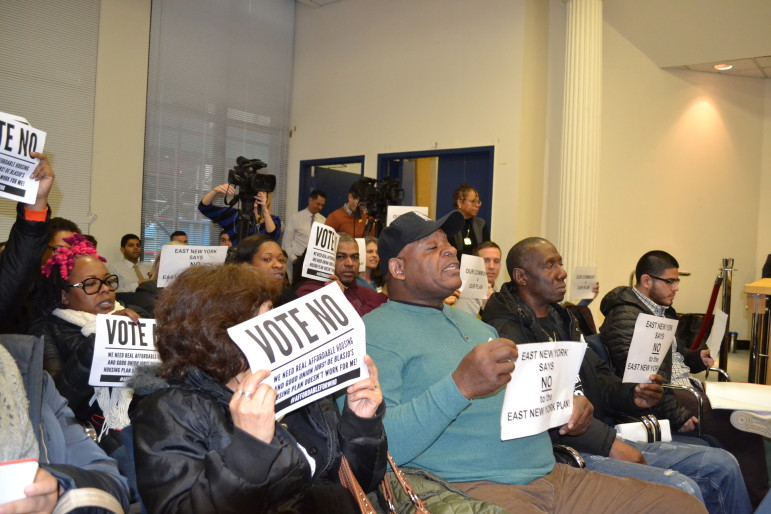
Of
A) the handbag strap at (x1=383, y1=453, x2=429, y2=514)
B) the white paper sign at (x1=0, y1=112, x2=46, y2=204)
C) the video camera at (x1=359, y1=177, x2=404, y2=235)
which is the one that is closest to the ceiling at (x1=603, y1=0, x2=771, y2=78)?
the video camera at (x1=359, y1=177, x2=404, y2=235)

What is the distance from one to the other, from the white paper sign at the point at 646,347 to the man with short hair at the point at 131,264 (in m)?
→ 5.70

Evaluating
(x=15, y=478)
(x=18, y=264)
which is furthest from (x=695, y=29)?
(x=15, y=478)

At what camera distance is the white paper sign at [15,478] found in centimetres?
111

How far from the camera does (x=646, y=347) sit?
293 cm

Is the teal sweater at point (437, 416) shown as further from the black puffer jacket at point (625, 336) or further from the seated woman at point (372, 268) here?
the seated woman at point (372, 268)

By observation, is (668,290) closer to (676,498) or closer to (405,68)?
(676,498)

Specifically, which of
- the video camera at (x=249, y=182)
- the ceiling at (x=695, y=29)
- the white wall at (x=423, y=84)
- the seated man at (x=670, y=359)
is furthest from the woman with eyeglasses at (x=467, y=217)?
the ceiling at (x=695, y=29)

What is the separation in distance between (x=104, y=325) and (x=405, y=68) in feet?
21.9

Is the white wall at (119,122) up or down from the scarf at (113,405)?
up

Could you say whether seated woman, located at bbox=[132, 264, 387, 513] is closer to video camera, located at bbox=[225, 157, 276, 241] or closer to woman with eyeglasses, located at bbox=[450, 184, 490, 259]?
video camera, located at bbox=[225, 157, 276, 241]

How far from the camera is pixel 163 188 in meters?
8.03

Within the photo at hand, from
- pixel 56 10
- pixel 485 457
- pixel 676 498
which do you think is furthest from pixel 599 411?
pixel 56 10

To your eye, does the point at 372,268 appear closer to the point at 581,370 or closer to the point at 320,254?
the point at 320,254

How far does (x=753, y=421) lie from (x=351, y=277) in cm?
250
